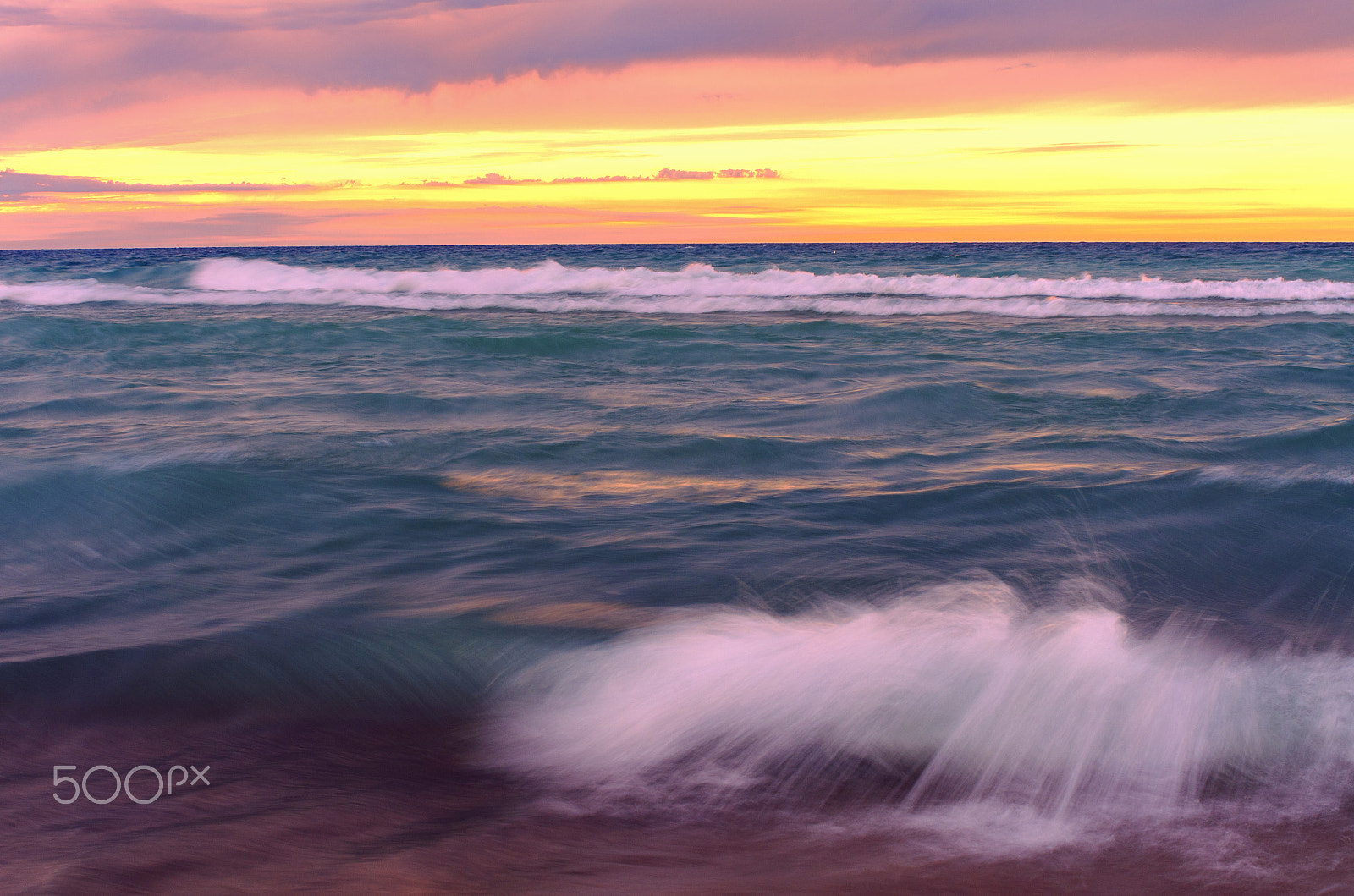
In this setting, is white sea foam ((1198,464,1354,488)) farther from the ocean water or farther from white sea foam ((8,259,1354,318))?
white sea foam ((8,259,1354,318))

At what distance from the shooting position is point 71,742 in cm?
306

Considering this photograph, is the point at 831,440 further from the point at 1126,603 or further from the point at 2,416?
the point at 2,416

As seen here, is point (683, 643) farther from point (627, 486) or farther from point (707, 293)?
point (707, 293)

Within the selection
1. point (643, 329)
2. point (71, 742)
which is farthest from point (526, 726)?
point (643, 329)

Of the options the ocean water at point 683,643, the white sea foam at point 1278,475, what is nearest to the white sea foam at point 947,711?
the ocean water at point 683,643

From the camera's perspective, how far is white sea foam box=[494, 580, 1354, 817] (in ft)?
9.39

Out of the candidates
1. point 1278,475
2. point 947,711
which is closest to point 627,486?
point 947,711

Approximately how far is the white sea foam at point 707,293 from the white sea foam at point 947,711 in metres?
14.7

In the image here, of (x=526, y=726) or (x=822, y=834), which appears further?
(x=526, y=726)

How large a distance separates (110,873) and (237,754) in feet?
2.08

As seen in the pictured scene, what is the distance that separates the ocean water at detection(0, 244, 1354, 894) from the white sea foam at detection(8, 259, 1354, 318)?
33.7 ft

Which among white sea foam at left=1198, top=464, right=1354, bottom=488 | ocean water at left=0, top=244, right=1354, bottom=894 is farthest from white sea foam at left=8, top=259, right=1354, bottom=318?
white sea foam at left=1198, top=464, right=1354, bottom=488

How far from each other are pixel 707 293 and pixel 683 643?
19200 millimetres

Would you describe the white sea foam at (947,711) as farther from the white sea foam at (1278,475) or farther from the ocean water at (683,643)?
the white sea foam at (1278,475)
